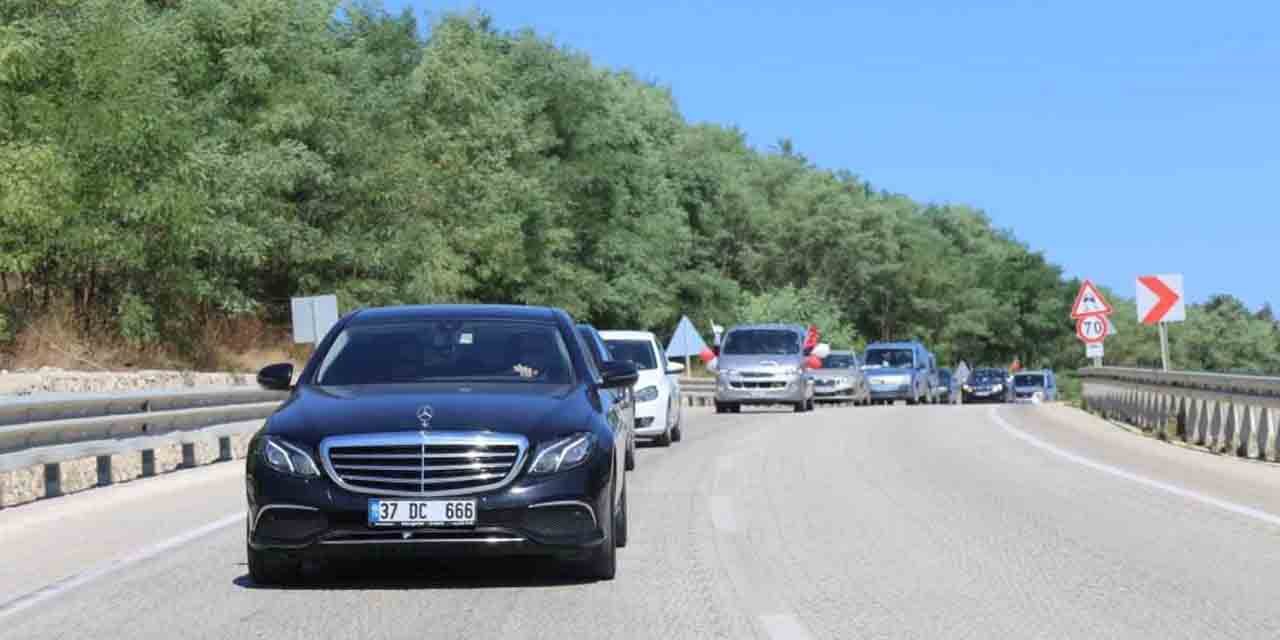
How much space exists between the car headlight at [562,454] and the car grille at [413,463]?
15 centimetres

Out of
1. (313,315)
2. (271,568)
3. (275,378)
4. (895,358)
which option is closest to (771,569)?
(271,568)

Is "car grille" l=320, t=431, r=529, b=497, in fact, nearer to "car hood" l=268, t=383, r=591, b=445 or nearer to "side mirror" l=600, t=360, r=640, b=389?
"car hood" l=268, t=383, r=591, b=445

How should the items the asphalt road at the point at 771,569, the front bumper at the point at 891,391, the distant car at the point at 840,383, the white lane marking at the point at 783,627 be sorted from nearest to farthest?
the white lane marking at the point at 783,627
the asphalt road at the point at 771,569
the distant car at the point at 840,383
the front bumper at the point at 891,391

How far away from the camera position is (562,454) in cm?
938

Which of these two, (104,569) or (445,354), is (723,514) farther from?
(104,569)

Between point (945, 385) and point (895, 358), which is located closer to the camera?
point (895, 358)

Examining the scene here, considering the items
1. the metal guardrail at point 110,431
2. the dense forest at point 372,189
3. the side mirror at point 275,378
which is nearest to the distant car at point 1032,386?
the dense forest at point 372,189

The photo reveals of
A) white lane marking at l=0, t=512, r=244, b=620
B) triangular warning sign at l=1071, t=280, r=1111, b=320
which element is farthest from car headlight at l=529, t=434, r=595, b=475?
triangular warning sign at l=1071, t=280, r=1111, b=320

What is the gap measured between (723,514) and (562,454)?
178 inches

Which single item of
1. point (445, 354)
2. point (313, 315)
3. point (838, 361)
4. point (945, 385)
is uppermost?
point (313, 315)

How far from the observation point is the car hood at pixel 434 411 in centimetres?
930

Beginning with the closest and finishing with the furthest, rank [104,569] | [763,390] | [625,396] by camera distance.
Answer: [104,569] → [625,396] → [763,390]

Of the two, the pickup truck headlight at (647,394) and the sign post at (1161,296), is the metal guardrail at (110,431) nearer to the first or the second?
the pickup truck headlight at (647,394)

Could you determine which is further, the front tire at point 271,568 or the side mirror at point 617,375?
the side mirror at point 617,375
